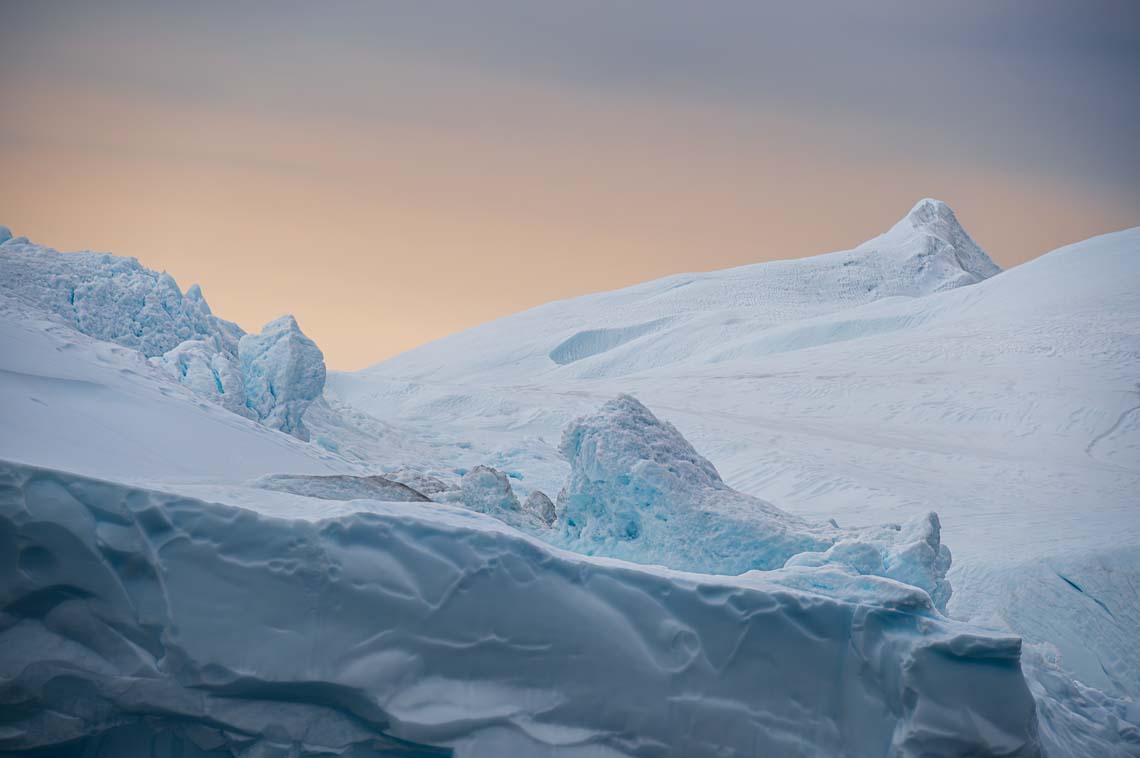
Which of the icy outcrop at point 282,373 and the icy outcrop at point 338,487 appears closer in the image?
the icy outcrop at point 338,487

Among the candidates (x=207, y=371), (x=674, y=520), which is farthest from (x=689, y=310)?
(x=674, y=520)

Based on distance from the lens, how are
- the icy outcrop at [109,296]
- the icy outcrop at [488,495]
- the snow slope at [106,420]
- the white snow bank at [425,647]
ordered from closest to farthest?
the white snow bank at [425,647]
the snow slope at [106,420]
the icy outcrop at [488,495]
the icy outcrop at [109,296]

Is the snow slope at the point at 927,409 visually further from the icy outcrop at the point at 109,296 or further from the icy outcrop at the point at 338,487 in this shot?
the icy outcrop at the point at 338,487

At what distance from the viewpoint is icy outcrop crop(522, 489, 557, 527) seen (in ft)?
21.3

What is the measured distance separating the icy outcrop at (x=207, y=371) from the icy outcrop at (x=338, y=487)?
4462mm

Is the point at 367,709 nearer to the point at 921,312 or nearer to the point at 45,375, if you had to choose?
the point at 45,375

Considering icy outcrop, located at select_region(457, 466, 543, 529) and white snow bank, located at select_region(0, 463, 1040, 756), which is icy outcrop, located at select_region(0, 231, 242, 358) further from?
white snow bank, located at select_region(0, 463, 1040, 756)

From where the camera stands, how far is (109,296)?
10367 millimetres

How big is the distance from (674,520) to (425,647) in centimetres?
204

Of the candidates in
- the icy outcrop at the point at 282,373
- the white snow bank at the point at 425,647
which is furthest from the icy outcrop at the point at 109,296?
the white snow bank at the point at 425,647

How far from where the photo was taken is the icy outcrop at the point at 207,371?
953 cm

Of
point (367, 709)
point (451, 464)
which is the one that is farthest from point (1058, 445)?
point (367, 709)

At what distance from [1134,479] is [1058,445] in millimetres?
1491

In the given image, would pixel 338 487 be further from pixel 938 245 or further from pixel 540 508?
pixel 938 245
